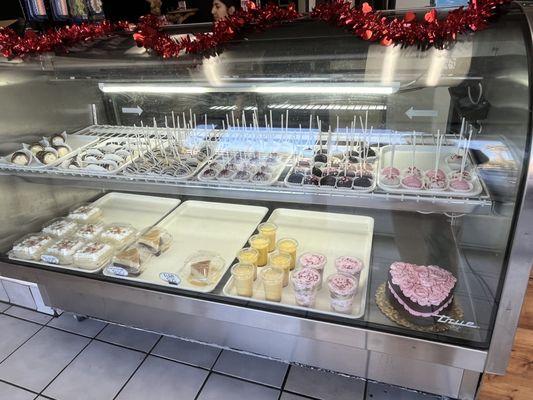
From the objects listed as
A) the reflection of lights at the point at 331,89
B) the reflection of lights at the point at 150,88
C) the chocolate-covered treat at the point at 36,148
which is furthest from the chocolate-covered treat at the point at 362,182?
the chocolate-covered treat at the point at 36,148

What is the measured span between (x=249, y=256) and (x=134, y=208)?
119 centimetres

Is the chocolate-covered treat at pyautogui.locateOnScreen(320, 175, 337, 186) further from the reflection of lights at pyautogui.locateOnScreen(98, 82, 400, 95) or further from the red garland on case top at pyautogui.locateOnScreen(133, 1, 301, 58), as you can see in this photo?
the red garland on case top at pyautogui.locateOnScreen(133, 1, 301, 58)

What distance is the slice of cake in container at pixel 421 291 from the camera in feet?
5.56

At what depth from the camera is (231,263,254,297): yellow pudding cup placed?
190 cm

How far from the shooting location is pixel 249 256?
6.72 ft

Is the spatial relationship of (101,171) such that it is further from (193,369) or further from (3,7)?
(3,7)

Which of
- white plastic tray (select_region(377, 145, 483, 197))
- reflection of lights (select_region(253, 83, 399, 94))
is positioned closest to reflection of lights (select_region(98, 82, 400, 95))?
reflection of lights (select_region(253, 83, 399, 94))

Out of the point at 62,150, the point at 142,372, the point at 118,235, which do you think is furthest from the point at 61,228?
the point at 142,372

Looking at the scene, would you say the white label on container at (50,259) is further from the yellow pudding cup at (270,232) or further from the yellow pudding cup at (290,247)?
the yellow pudding cup at (290,247)

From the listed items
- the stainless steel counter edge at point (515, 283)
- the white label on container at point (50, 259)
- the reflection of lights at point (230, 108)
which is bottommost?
the white label on container at point (50, 259)

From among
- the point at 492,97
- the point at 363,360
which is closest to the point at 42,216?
the point at 363,360

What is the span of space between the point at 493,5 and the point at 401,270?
116 cm

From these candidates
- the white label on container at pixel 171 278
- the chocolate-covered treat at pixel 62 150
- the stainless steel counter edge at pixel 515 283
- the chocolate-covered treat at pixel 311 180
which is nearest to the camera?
the stainless steel counter edge at pixel 515 283

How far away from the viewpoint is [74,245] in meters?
2.32
